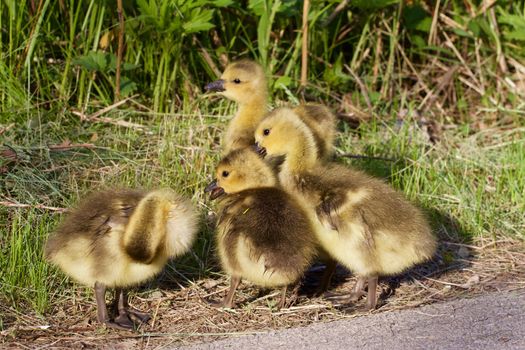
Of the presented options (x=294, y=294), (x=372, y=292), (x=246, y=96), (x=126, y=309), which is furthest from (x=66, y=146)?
(x=372, y=292)

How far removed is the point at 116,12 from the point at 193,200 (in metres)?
1.85

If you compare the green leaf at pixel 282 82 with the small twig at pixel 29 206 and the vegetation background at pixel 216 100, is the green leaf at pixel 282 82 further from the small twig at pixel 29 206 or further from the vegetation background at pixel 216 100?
the small twig at pixel 29 206

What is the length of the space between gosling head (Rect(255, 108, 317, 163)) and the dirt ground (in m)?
0.77

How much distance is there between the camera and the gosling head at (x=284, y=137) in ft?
16.6

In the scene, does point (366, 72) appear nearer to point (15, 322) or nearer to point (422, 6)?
point (422, 6)

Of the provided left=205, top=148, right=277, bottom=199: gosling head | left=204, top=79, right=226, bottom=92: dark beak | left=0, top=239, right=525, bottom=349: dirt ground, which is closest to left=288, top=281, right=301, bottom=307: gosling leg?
left=0, top=239, right=525, bottom=349: dirt ground

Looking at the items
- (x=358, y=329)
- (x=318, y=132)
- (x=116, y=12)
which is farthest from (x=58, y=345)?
(x=116, y=12)

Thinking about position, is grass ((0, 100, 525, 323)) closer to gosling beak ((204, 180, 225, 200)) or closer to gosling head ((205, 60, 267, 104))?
gosling head ((205, 60, 267, 104))

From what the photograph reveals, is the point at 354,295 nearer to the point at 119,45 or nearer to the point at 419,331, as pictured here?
the point at 419,331

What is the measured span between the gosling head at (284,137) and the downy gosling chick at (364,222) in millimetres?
153

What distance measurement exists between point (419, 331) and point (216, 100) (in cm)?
315

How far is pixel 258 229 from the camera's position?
4.49 m

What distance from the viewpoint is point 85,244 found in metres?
4.48

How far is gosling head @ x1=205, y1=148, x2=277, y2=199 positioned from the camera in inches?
191
